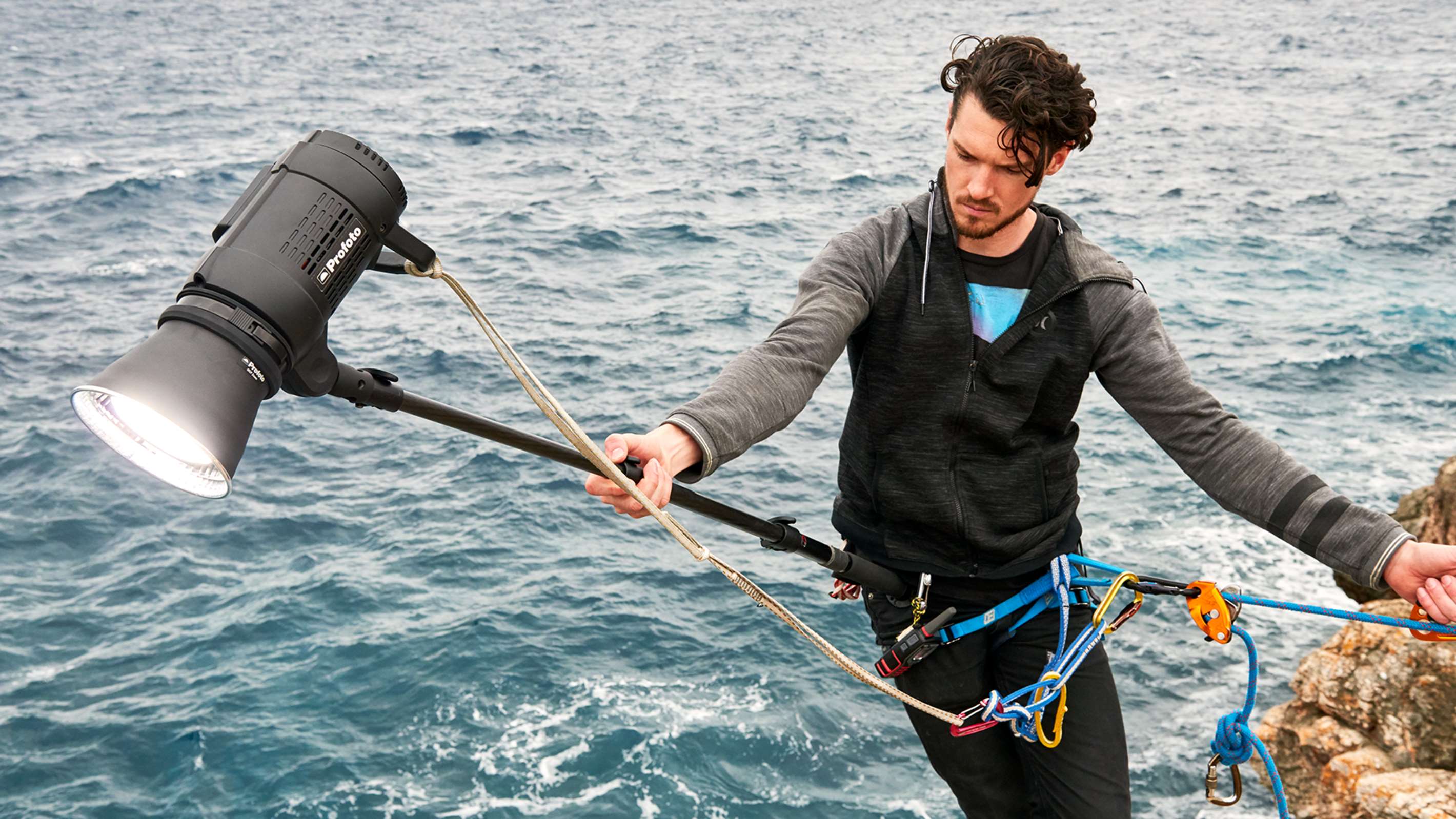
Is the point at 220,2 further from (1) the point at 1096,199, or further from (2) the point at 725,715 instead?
(2) the point at 725,715

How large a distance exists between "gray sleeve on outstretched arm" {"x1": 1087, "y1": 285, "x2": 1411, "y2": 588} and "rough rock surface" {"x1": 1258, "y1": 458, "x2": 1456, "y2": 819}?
465 centimetres

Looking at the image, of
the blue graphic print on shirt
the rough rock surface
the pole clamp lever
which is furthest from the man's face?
the rough rock surface

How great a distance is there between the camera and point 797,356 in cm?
393

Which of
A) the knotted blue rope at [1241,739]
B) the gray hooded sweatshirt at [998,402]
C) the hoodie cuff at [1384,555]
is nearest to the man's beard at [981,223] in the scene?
the gray hooded sweatshirt at [998,402]

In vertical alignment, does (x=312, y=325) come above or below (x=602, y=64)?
above

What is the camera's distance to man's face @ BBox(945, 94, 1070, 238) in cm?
407

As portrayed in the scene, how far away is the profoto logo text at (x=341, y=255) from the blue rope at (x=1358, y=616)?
123 inches

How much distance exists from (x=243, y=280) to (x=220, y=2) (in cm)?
7677

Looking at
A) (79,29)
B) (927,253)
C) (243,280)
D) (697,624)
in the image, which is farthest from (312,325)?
(79,29)

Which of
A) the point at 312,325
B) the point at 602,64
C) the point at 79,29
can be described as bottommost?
the point at 79,29

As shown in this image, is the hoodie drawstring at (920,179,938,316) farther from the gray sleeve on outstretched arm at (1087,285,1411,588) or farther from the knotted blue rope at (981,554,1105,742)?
the knotted blue rope at (981,554,1105,742)

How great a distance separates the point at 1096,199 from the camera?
3216 centimetres

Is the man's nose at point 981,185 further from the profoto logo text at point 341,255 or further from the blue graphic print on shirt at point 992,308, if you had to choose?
the profoto logo text at point 341,255

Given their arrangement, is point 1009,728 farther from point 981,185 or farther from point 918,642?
point 981,185
